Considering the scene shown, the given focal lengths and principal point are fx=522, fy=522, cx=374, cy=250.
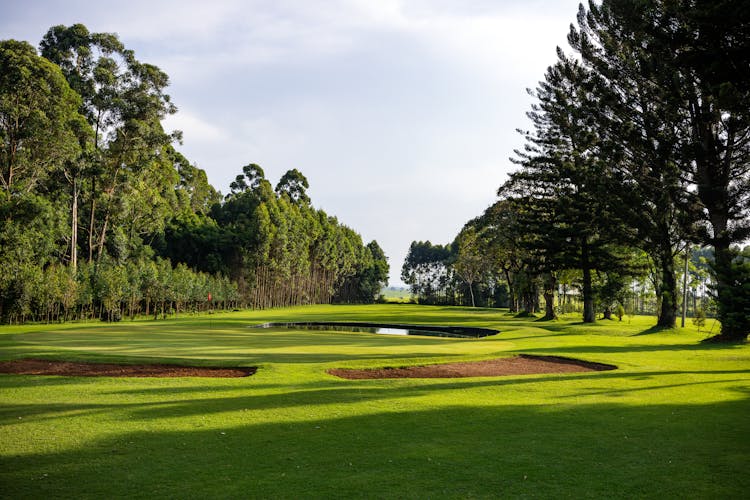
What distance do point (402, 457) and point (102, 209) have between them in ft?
184

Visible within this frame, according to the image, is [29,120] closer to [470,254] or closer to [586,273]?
[586,273]

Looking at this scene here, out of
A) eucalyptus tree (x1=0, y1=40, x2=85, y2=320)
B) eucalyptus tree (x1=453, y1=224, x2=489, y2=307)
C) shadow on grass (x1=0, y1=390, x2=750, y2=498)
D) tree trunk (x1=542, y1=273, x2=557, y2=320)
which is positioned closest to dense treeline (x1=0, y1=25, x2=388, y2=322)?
eucalyptus tree (x1=0, y1=40, x2=85, y2=320)

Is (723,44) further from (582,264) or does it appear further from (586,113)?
(582,264)

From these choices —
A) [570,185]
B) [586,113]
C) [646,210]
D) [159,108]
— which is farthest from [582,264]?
[159,108]

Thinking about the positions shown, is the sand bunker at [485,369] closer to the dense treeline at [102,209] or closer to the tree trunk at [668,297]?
the tree trunk at [668,297]

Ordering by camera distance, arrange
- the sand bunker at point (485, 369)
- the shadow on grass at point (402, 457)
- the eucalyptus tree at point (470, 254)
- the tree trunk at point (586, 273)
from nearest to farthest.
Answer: the shadow on grass at point (402, 457)
the sand bunker at point (485, 369)
the tree trunk at point (586, 273)
the eucalyptus tree at point (470, 254)

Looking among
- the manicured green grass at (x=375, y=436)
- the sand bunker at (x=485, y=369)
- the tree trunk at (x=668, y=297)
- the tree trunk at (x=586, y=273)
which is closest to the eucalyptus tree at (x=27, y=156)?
the manicured green grass at (x=375, y=436)

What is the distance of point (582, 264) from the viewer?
46.3m

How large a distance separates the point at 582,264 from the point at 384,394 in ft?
126

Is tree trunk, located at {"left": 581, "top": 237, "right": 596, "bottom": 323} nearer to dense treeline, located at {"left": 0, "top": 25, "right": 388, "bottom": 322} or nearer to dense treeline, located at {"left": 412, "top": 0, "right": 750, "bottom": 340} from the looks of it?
dense treeline, located at {"left": 412, "top": 0, "right": 750, "bottom": 340}

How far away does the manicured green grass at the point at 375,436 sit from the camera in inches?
255

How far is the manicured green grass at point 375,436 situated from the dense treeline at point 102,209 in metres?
31.9

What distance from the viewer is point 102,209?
5500 centimetres

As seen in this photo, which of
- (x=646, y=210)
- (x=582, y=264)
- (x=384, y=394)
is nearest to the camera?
(x=384, y=394)
